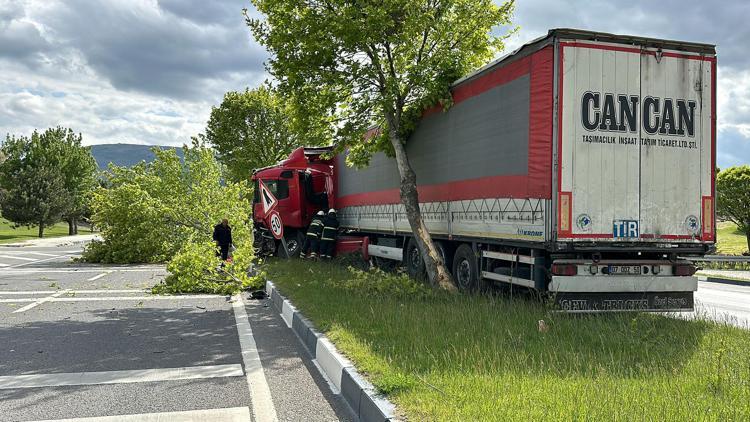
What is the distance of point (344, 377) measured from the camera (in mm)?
5250

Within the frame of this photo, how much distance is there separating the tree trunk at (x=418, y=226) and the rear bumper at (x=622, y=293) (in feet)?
8.48

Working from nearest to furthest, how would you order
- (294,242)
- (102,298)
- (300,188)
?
(102,298)
(300,188)
(294,242)

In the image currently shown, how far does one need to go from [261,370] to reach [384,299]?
348cm

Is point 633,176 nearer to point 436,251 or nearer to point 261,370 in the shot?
point 436,251

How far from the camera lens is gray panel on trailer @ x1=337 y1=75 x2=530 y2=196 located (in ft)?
27.8

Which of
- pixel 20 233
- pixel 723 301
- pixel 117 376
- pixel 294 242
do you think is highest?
pixel 294 242

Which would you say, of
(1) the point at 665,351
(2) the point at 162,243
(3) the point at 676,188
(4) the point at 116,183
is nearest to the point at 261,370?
(1) the point at 665,351

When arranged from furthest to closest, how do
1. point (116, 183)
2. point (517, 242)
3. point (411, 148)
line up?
point (116, 183) < point (411, 148) < point (517, 242)

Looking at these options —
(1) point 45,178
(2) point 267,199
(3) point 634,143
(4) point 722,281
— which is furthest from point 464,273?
(1) point 45,178

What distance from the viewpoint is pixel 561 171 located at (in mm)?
7656

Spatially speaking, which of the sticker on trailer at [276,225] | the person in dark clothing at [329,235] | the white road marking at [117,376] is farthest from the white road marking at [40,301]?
the sticker on trailer at [276,225]

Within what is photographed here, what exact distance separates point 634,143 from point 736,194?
2465cm

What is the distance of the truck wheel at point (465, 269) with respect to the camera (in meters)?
10.1

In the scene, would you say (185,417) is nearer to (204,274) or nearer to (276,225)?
(204,274)
